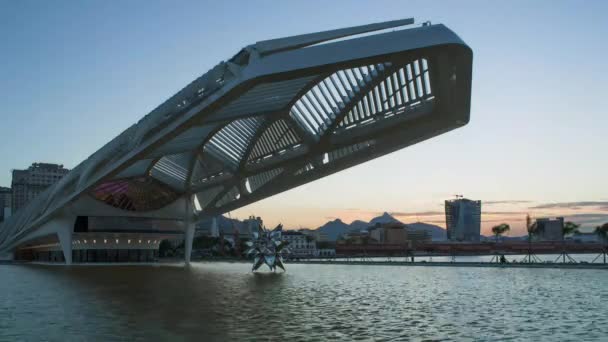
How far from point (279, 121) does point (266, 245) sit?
35.8 feet

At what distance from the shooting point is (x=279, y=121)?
4397 cm

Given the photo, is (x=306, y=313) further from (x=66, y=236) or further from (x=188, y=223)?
(x=188, y=223)

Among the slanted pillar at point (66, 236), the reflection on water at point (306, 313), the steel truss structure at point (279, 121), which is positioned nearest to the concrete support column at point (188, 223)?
the steel truss structure at point (279, 121)

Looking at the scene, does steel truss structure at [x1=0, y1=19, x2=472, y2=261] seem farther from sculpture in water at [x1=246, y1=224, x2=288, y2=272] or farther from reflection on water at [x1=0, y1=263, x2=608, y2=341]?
reflection on water at [x1=0, y1=263, x2=608, y2=341]

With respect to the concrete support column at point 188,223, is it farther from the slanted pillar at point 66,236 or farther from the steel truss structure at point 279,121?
the slanted pillar at point 66,236

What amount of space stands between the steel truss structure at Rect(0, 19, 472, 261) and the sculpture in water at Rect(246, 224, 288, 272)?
519cm

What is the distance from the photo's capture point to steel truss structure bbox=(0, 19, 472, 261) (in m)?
26.2

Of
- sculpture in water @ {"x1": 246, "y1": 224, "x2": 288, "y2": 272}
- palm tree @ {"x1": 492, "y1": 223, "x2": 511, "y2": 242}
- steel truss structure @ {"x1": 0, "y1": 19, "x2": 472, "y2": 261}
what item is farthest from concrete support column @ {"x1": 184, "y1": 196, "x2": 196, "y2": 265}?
palm tree @ {"x1": 492, "y1": 223, "x2": 511, "y2": 242}

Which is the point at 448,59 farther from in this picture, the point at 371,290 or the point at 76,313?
the point at 76,313

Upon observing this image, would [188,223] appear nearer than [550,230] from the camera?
Yes

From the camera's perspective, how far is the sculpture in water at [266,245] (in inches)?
1927

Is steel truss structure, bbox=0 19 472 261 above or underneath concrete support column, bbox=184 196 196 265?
above

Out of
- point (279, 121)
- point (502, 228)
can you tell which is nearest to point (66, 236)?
point (279, 121)

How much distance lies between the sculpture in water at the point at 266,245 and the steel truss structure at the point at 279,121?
5.19m
